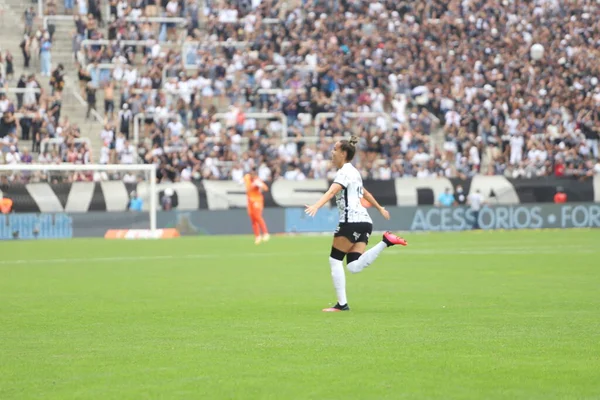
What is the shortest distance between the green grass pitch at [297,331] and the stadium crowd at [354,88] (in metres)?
18.0

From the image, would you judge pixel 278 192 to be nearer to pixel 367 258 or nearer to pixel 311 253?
pixel 311 253

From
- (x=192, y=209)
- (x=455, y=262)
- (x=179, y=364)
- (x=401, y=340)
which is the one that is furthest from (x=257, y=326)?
(x=192, y=209)

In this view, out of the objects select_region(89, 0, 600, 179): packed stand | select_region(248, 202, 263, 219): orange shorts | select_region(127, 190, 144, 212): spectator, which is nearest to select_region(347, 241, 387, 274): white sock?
select_region(248, 202, 263, 219): orange shorts

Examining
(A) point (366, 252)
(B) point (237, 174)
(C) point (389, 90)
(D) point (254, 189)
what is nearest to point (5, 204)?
(D) point (254, 189)

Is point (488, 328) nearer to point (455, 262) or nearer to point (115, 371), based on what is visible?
point (115, 371)

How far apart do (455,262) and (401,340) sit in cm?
1412

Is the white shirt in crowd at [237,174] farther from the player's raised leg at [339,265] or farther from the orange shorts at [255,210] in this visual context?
the player's raised leg at [339,265]

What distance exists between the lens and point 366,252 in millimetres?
14633

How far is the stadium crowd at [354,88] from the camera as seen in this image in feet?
144

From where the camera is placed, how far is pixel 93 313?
15.0 metres

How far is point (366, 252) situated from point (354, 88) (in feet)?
109

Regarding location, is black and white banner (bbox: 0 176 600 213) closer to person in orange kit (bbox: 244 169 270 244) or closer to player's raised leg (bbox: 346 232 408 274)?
person in orange kit (bbox: 244 169 270 244)

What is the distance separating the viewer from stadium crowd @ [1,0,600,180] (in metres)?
43.8

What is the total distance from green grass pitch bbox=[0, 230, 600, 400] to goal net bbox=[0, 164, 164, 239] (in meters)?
12.7
